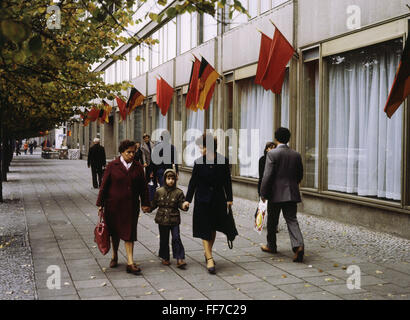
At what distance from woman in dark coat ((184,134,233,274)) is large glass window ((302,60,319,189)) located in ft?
20.4

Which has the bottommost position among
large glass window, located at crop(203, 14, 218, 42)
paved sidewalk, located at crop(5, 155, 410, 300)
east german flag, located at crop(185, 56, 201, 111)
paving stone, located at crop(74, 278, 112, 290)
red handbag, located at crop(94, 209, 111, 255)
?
paved sidewalk, located at crop(5, 155, 410, 300)

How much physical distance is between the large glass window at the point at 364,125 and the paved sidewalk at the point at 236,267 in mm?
1122

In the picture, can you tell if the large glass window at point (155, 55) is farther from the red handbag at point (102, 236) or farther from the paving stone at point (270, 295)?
the paving stone at point (270, 295)

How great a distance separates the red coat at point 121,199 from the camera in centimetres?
691

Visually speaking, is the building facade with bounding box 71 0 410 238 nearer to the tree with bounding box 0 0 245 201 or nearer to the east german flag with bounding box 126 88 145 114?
the tree with bounding box 0 0 245 201

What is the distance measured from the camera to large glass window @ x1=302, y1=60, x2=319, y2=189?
1295 centimetres

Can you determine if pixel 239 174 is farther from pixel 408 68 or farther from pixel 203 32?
pixel 408 68

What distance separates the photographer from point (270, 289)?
6.01 meters

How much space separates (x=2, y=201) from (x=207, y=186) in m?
9.77

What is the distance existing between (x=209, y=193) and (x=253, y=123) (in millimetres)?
9538

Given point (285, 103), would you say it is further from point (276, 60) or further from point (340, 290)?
point (340, 290)

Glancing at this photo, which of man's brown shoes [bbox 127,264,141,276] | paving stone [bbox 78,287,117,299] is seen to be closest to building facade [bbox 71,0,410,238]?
man's brown shoes [bbox 127,264,141,276]

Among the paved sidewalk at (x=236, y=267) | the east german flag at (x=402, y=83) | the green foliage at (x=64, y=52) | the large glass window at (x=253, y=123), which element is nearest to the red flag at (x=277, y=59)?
the large glass window at (x=253, y=123)
